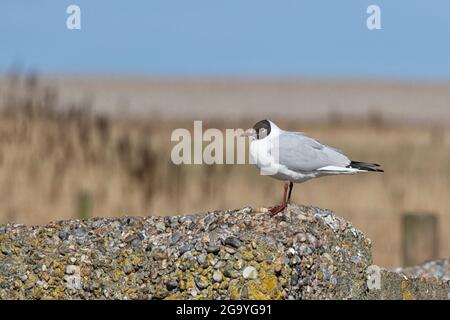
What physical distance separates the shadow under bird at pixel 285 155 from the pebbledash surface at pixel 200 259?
0.26 meters

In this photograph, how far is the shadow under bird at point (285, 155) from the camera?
731 cm

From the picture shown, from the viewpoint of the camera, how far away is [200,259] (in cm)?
670

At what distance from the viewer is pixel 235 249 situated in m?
6.73

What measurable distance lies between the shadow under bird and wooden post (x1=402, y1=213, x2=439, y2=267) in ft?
13.0

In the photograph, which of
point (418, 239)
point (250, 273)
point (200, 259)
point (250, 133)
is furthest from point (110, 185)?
point (250, 273)

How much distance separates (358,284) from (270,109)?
55406 millimetres

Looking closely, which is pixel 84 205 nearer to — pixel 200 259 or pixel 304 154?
pixel 304 154

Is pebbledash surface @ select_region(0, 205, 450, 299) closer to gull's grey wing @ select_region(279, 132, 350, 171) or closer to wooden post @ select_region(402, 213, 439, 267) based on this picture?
gull's grey wing @ select_region(279, 132, 350, 171)

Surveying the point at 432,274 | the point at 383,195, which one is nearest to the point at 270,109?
the point at 383,195

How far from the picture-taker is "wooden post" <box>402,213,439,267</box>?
1141cm

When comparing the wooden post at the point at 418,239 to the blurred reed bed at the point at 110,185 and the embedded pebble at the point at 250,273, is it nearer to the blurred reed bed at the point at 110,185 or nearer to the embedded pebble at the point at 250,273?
the blurred reed bed at the point at 110,185

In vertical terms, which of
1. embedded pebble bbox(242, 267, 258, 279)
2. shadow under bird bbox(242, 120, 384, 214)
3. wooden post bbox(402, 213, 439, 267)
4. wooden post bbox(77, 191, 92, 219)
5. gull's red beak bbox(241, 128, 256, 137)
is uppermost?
gull's red beak bbox(241, 128, 256, 137)

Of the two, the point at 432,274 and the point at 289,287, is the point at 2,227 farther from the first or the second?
the point at 432,274

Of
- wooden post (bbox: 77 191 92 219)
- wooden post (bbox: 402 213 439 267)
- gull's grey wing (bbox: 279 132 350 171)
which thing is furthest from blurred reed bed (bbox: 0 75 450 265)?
gull's grey wing (bbox: 279 132 350 171)
